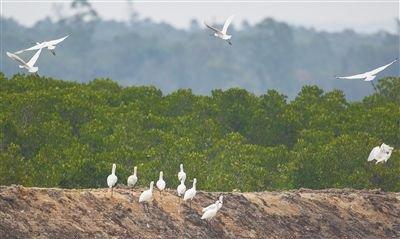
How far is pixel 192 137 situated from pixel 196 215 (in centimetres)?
2001

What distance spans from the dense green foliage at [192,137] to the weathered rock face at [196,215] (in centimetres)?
741

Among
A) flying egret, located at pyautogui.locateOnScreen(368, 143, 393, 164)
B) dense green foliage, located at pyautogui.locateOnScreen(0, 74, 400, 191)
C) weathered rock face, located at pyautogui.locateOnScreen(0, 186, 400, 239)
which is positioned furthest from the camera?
dense green foliage, located at pyautogui.locateOnScreen(0, 74, 400, 191)

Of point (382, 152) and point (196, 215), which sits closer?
point (196, 215)

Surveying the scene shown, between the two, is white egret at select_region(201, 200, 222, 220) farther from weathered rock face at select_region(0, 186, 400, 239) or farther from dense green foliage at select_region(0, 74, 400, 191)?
dense green foliage at select_region(0, 74, 400, 191)

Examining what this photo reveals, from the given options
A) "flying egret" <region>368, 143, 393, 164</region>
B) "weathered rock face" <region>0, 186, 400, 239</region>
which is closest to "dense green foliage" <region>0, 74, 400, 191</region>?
"flying egret" <region>368, 143, 393, 164</region>

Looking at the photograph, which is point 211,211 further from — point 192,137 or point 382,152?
point 192,137

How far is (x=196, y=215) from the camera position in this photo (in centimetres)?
3972

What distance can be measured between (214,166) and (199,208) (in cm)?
1413

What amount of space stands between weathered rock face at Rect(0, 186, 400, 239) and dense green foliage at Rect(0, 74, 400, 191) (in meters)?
7.41

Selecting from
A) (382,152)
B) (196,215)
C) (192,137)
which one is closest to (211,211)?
(196,215)

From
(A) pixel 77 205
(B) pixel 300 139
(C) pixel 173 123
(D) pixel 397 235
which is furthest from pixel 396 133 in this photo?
(A) pixel 77 205

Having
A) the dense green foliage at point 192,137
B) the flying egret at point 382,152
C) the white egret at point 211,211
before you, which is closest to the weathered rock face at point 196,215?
the white egret at point 211,211

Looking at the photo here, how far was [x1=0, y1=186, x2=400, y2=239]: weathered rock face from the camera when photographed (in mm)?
35594

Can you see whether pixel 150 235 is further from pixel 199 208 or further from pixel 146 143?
pixel 146 143
